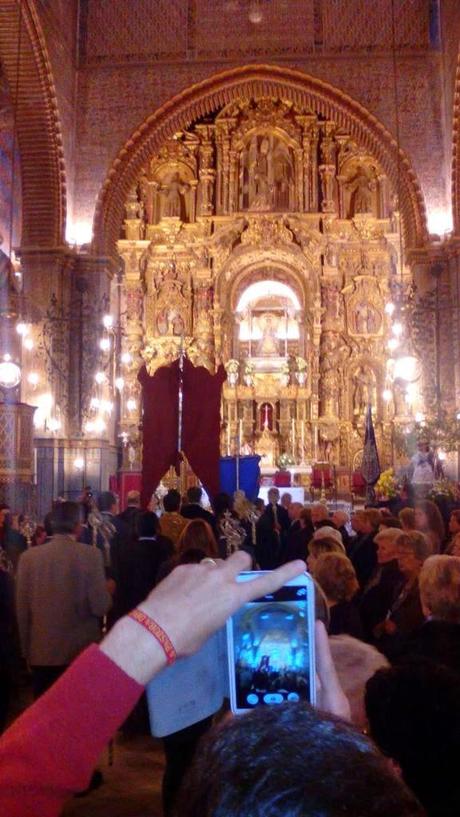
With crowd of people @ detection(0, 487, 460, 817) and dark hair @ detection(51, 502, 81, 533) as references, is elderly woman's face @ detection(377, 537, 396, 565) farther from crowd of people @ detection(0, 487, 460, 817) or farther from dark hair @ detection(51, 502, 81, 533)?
dark hair @ detection(51, 502, 81, 533)

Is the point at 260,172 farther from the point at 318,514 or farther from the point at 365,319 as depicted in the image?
the point at 318,514

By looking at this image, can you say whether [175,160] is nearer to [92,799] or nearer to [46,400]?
[46,400]

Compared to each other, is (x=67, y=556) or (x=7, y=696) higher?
(x=67, y=556)

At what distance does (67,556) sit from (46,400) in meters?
13.6

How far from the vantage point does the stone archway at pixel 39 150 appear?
1780 cm

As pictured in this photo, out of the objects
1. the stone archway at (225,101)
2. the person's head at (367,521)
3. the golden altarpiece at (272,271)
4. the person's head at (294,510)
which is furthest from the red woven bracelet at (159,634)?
the golden altarpiece at (272,271)

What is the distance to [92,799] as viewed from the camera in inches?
194

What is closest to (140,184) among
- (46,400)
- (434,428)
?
(46,400)

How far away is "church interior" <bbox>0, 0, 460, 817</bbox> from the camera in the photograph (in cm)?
Result: 1766

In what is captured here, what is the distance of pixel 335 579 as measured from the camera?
392cm

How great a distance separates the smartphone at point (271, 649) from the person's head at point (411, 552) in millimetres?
2840

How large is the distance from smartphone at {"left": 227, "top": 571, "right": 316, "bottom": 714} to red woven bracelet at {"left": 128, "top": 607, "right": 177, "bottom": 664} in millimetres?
838

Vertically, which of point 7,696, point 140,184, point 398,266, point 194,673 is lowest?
point 7,696

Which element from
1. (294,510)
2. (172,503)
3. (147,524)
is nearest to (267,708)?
(147,524)
